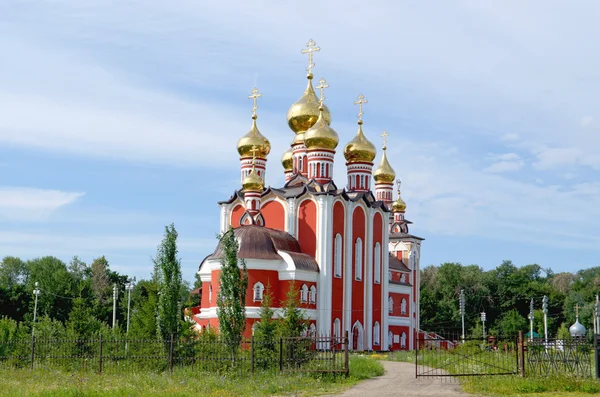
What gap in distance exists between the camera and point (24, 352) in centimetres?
2398

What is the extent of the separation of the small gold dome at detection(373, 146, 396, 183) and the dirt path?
106 feet

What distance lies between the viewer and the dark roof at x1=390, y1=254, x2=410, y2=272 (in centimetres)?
4966

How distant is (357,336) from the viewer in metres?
40.2

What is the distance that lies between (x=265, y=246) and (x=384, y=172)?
1953 cm

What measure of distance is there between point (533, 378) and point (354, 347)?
22.1 metres

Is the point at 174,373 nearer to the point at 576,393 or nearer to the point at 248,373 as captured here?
the point at 248,373

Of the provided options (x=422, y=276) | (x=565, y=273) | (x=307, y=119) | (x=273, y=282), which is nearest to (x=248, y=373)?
(x=273, y=282)

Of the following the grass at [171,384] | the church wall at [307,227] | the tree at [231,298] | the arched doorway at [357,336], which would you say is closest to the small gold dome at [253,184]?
the church wall at [307,227]

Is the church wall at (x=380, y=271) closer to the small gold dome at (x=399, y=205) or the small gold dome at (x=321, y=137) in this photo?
the small gold dome at (x=321, y=137)

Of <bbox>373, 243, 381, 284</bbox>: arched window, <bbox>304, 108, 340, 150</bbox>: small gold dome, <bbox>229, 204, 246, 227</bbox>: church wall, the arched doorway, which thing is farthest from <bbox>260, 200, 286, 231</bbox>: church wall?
the arched doorway

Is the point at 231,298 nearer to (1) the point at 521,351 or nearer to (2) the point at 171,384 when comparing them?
(2) the point at 171,384

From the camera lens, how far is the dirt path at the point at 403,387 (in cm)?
1742

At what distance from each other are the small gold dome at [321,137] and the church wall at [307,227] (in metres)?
3.68

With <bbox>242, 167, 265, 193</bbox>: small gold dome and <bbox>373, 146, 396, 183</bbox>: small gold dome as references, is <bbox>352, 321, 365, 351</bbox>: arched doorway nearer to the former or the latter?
<bbox>242, 167, 265, 193</bbox>: small gold dome
